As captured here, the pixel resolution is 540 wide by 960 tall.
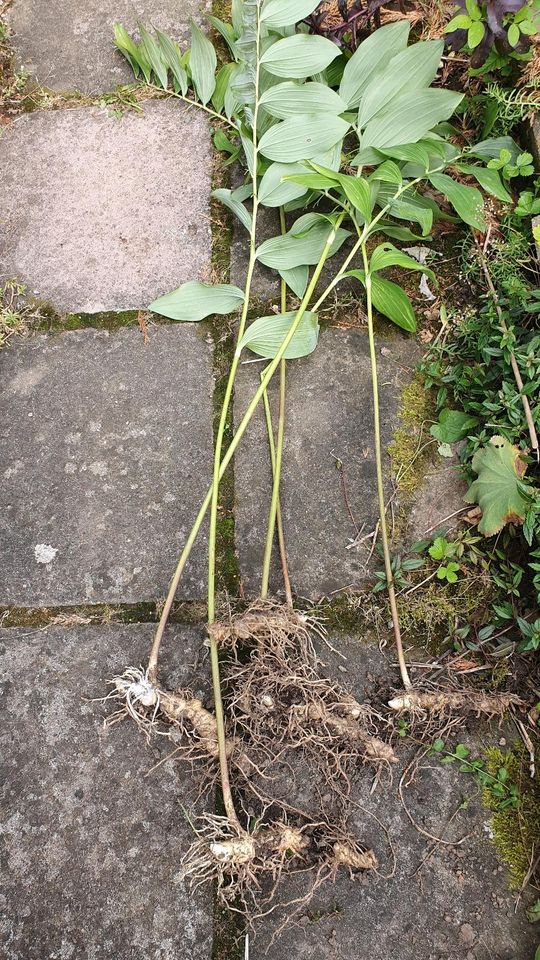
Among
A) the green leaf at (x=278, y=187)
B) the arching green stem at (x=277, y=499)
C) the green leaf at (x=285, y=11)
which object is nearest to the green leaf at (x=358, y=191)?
the green leaf at (x=278, y=187)

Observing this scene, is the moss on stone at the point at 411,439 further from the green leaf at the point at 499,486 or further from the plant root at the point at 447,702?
the plant root at the point at 447,702

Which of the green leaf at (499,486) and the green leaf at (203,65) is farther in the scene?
the green leaf at (203,65)

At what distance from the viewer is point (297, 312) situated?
186cm

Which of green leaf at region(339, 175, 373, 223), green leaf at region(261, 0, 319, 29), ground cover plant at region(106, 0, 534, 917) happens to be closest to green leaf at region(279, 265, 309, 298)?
ground cover plant at region(106, 0, 534, 917)

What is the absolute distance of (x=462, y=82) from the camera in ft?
6.90

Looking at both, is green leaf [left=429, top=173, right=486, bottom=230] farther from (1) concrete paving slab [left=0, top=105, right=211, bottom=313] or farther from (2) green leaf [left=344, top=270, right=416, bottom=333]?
(1) concrete paving slab [left=0, top=105, right=211, bottom=313]

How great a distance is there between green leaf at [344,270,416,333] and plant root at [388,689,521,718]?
1.01 m

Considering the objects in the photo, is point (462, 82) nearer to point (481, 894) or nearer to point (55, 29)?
point (55, 29)

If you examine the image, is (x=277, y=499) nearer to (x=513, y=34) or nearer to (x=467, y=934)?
(x=467, y=934)

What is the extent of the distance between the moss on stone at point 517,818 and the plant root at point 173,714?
60 centimetres

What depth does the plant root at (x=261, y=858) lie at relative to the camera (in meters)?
1.48

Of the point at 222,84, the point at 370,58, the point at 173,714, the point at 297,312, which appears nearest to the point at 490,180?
the point at 370,58

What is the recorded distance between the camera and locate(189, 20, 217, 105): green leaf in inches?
83.0

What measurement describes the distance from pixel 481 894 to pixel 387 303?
4.93 feet
